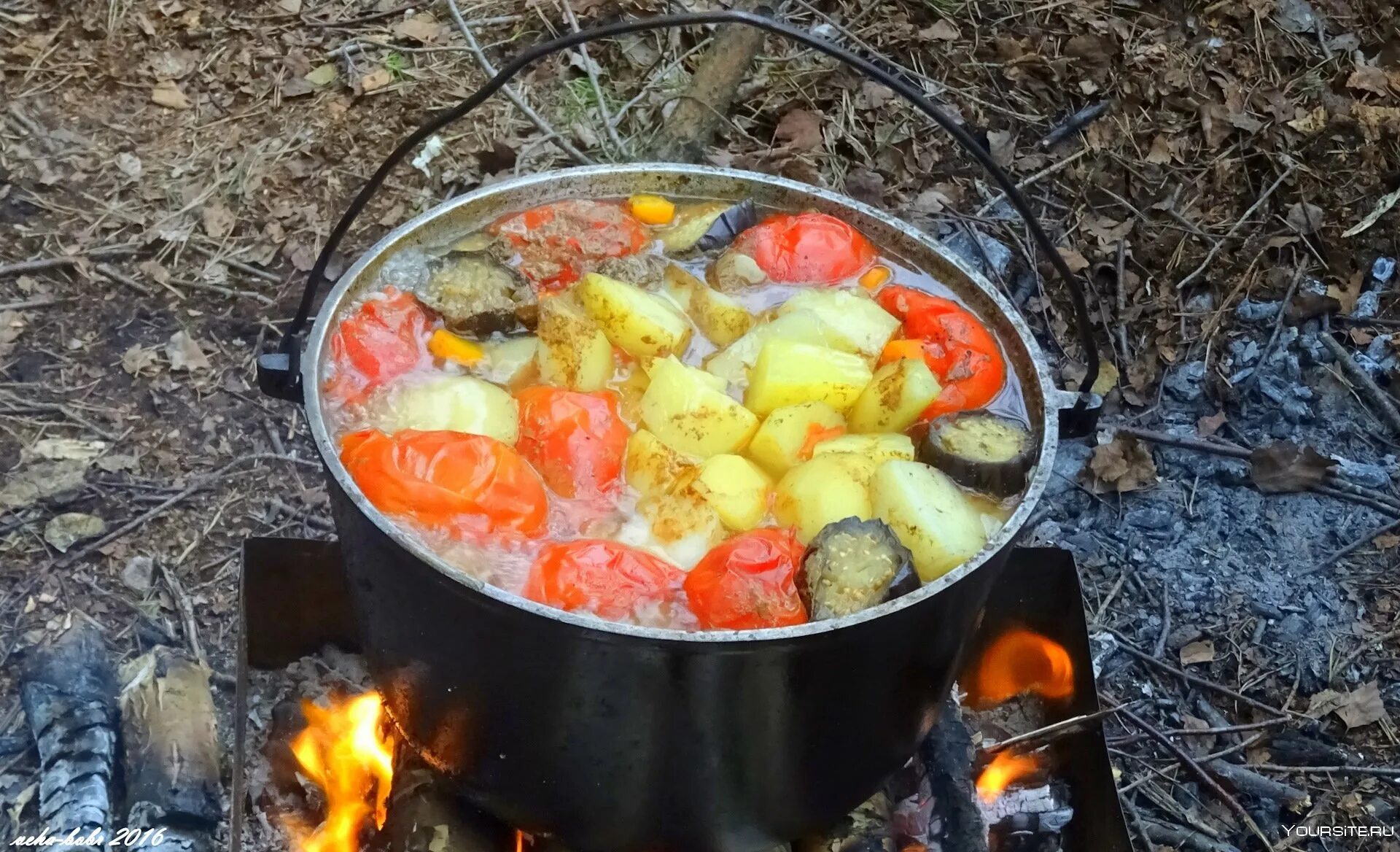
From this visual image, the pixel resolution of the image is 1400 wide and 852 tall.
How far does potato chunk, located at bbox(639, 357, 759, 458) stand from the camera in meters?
2.13

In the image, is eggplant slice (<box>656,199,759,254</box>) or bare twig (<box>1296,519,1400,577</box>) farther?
bare twig (<box>1296,519,1400,577</box>)

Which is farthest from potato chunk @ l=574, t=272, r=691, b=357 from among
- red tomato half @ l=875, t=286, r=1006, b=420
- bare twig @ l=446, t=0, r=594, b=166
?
bare twig @ l=446, t=0, r=594, b=166

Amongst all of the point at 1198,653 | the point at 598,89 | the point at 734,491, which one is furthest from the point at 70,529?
the point at 1198,653

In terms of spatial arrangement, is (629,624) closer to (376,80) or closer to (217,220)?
(217,220)

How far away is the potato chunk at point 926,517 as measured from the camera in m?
1.93

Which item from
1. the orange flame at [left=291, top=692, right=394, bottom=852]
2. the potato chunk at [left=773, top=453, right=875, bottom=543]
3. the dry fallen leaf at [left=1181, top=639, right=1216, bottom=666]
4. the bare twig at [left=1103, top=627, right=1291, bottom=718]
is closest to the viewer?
the potato chunk at [left=773, top=453, right=875, bottom=543]

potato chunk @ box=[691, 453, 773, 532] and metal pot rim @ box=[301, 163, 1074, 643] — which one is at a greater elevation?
metal pot rim @ box=[301, 163, 1074, 643]

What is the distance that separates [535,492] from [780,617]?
1.72 ft

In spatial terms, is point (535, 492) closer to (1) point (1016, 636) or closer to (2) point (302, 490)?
(1) point (1016, 636)

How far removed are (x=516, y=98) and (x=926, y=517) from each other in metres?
3.64

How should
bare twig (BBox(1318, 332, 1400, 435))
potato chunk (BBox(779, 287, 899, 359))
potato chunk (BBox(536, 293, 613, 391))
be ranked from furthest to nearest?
1. bare twig (BBox(1318, 332, 1400, 435))
2. potato chunk (BBox(779, 287, 899, 359))
3. potato chunk (BBox(536, 293, 613, 391))

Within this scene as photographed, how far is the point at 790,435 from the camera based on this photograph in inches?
84.6

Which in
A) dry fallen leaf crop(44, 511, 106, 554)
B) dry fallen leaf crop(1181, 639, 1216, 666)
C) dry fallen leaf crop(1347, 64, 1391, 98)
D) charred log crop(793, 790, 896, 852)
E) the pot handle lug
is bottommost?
dry fallen leaf crop(1181, 639, 1216, 666)

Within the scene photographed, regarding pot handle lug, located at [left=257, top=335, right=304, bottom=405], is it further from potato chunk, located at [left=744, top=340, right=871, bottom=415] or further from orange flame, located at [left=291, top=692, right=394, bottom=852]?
orange flame, located at [left=291, top=692, right=394, bottom=852]
